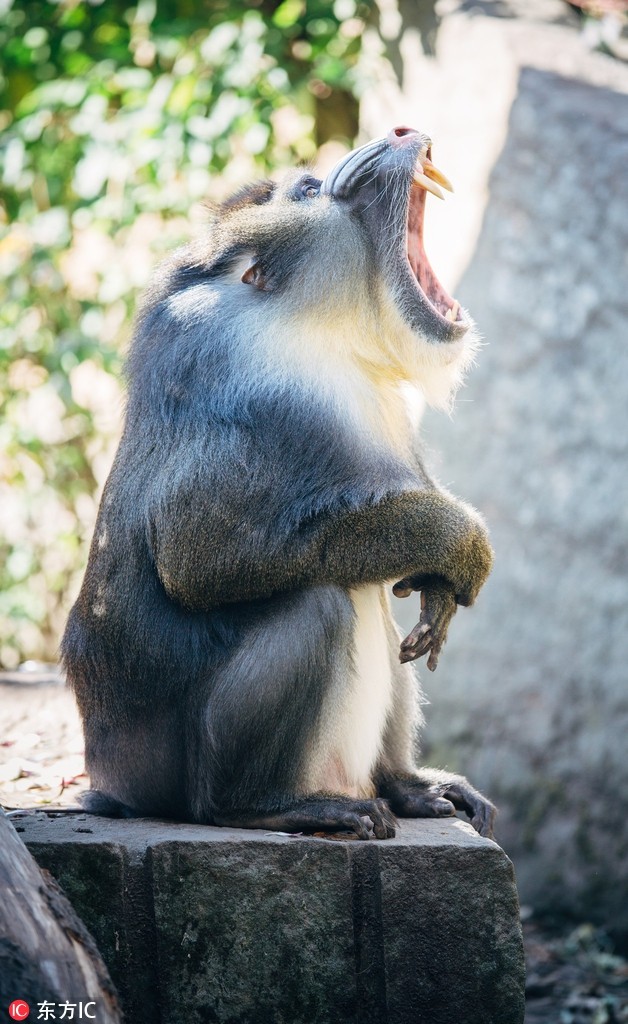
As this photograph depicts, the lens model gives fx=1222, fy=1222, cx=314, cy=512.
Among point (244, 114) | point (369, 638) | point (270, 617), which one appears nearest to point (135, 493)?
point (270, 617)

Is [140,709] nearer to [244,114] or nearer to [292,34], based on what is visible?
[244,114]

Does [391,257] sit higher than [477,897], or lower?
higher

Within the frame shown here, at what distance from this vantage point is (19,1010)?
2318 mm

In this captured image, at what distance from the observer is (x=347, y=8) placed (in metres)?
7.32

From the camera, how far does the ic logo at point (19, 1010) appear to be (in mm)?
2305

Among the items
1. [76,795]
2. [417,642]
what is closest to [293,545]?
[417,642]

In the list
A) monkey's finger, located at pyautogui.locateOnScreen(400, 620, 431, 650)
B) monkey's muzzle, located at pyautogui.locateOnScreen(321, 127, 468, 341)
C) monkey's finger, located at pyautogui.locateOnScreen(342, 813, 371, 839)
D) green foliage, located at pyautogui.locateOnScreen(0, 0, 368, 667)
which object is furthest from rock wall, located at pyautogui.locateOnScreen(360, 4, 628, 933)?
monkey's finger, located at pyautogui.locateOnScreen(342, 813, 371, 839)

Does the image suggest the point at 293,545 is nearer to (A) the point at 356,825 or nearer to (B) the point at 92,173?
(A) the point at 356,825

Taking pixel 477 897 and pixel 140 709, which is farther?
pixel 140 709

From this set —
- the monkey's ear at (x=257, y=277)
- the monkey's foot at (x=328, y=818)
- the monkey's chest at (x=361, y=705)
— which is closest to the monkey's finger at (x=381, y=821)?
the monkey's foot at (x=328, y=818)

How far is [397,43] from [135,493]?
472 cm

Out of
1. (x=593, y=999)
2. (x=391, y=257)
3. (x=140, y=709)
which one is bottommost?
(x=593, y=999)

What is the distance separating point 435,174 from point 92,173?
13.0 feet

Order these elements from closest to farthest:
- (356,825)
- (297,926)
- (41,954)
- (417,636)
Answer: (41,954), (297,926), (356,825), (417,636)
